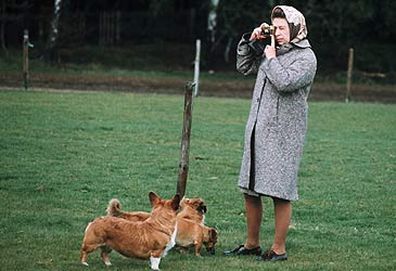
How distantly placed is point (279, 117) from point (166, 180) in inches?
215

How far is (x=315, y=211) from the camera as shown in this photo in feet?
40.5

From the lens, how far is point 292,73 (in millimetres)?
8883

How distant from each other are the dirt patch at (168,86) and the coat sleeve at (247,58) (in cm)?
2156

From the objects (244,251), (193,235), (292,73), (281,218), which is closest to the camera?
(292,73)

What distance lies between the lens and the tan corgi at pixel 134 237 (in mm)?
8430

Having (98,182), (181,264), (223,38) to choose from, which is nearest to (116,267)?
(181,264)

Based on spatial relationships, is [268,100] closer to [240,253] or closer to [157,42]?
[240,253]

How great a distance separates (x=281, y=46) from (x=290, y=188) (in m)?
1.23

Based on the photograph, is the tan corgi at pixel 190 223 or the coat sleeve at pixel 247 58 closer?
the tan corgi at pixel 190 223

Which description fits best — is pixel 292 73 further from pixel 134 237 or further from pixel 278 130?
pixel 134 237

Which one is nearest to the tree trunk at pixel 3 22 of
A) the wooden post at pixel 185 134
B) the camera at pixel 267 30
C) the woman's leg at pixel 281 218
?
the wooden post at pixel 185 134

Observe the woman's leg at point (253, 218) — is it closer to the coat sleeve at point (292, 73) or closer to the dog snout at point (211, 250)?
the dog snout at point (211, 250)

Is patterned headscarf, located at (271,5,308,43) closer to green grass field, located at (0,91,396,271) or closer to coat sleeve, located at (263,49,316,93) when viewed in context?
coat sleeve, located at (263,49,316,93)

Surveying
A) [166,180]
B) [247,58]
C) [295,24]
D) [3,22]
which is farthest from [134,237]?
[3,22]
